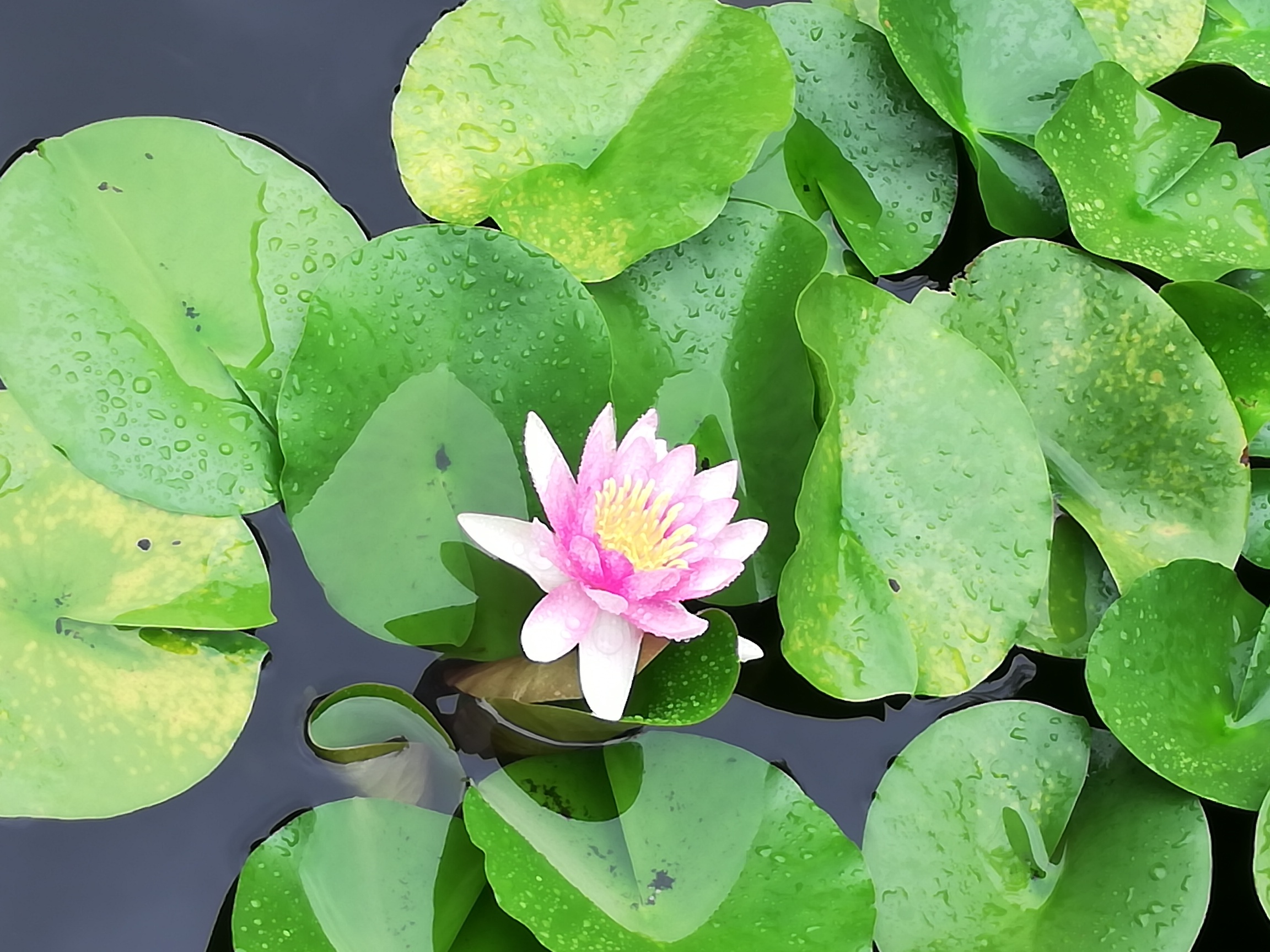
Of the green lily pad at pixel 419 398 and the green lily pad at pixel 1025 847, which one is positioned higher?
the green lily pad at pixel 419 398

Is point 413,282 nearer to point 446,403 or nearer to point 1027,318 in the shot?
point 446,403

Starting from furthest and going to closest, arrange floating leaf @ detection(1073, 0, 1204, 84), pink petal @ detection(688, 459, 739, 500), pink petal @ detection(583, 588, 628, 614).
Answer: floating leaf @ detection(1073, 0, 1204, 84) → pink petal @ detection(688, 459, 739, 500) → pink petal @ detection(583, 588, 628, 614)

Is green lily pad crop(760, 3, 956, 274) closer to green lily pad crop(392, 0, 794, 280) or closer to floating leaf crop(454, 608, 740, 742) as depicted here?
green lily pad crop(392, 0, 794, 280)

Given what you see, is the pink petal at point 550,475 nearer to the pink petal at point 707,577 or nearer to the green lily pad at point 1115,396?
the pink petal at point 707,577

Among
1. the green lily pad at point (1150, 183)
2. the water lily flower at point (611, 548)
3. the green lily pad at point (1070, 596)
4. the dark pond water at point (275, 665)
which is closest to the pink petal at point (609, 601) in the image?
the water lily flower at point (611, 548)

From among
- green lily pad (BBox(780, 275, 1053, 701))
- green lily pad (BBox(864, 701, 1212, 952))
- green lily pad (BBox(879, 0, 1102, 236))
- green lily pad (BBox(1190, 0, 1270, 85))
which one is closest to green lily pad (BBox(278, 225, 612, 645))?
green lily pad (BBox(780, 275, 1053, 701))

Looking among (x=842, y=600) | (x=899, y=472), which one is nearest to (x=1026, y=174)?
(x=899, y=472)
